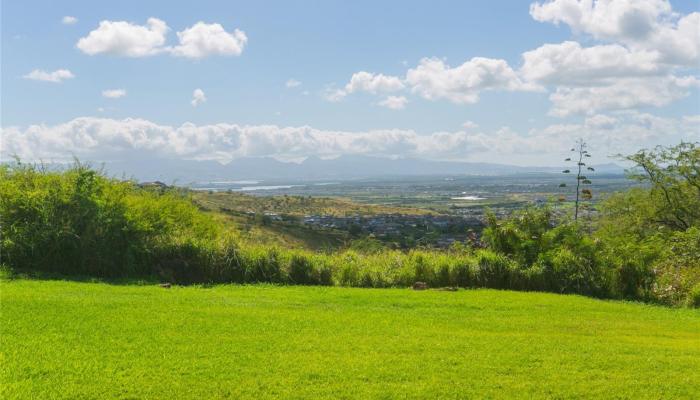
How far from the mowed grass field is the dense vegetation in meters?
3.01

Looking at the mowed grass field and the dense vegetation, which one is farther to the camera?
the dense vegetation

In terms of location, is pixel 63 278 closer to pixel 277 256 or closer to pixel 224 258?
pixel 224 258

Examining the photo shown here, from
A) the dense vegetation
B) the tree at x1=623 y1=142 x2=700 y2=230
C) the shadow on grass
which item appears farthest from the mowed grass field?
the tree at x1=623 y1=142 x2=700 y2=230

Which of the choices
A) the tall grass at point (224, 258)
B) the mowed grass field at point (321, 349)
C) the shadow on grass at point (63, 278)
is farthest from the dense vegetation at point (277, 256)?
the mowed grass field at point (321, 349)

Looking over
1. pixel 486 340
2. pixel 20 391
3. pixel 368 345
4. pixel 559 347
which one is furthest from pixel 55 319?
pixel 559 347

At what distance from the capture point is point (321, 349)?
884cm

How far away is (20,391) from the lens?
692 centimetres

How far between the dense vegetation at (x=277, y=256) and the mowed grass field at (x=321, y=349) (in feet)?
9.87

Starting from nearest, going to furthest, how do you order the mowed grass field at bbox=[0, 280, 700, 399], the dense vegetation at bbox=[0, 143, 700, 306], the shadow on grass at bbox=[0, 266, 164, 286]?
the mowed grass field at bbox=[0, 280, 700, 399], the shadow on grass at bbox=[0, 266, 164, 286], the dense vegetation at bbox=[0, 143, 700, 306]

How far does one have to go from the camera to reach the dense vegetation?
16062 mm

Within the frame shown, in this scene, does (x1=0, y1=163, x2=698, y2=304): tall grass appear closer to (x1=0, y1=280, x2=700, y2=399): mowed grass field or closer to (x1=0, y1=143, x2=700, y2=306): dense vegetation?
(x1=0, y1=143, x2=700, y2=306): dense vegetation

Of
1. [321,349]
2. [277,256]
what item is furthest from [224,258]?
[321,349]

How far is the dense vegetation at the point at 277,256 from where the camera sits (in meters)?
16.1

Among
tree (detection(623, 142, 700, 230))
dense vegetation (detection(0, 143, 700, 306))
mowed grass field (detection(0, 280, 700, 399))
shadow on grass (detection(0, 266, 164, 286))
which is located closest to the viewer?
mowed grass field (detection(0, 280, 700, 399))
